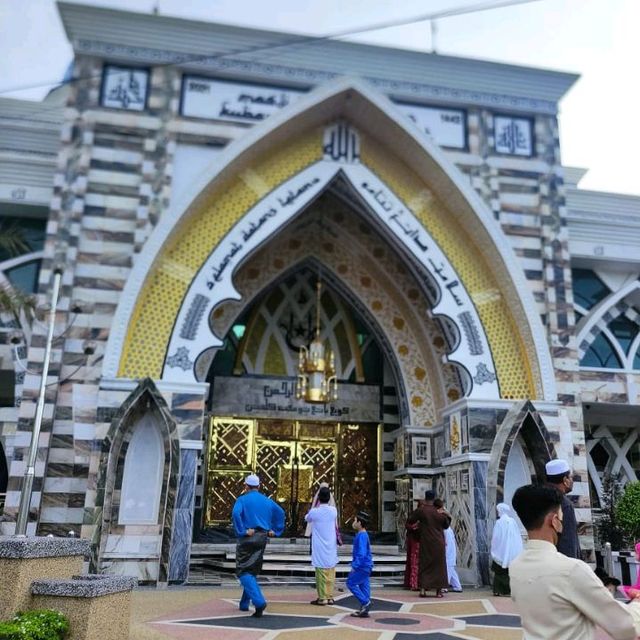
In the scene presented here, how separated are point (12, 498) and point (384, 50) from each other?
342 inches

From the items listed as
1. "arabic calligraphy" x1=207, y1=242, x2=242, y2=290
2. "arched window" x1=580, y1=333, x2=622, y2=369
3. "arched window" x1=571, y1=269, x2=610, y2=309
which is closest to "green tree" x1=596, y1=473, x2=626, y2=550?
"arched window" x1=580, y1=333, x2=622, y2=369

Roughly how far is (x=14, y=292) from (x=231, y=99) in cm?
439

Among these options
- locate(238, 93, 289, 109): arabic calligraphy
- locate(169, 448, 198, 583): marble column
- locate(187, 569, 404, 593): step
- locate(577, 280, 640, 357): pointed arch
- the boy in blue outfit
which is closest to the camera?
the boy in blue outfit

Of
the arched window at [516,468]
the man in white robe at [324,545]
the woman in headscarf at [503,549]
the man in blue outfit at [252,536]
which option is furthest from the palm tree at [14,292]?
the arched window at [516,468]

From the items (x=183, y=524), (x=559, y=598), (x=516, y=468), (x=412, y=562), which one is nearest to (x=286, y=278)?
(x=516, y=468)

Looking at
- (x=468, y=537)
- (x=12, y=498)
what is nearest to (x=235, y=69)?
(x=12, y=498)

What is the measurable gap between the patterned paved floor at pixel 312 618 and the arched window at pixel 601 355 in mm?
6063

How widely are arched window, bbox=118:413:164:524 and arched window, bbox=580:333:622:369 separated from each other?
8003 millimetres

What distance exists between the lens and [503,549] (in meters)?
7.99

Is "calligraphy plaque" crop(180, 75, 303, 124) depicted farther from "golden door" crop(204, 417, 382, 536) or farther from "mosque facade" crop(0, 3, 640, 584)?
"golden door" crop(204, 417, 382, 536)

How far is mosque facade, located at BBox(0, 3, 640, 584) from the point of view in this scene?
29.9 feet

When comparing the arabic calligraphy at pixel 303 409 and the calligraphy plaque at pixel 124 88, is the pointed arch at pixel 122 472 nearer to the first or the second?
the arabic calligraphy at pixel 303 409

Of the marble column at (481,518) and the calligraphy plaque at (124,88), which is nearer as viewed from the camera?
the marble column at (481,518)

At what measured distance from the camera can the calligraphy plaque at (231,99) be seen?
10422mm
